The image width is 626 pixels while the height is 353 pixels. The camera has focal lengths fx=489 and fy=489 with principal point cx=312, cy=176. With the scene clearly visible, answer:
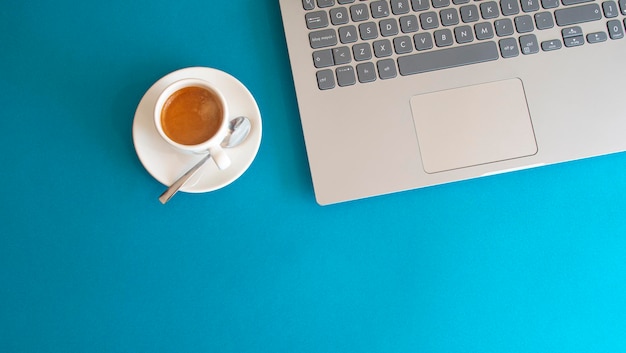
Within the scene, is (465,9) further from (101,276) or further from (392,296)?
(101,276)

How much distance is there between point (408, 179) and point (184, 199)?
289mm

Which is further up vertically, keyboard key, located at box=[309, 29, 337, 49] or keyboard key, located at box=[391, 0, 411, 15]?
keyboard key, located at box=[391, 0, 411, 15]

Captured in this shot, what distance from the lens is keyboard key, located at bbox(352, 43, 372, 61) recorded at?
617 millimetres

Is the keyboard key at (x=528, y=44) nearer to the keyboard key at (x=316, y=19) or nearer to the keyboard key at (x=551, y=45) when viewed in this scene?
the keyboard key at (x=551, y=45)

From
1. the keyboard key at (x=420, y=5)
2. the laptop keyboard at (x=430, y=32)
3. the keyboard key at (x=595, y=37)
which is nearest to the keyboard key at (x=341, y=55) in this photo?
the laptop keyboard at (x=430, y=32)

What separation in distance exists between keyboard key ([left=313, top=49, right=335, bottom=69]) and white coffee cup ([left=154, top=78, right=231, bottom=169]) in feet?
0.42

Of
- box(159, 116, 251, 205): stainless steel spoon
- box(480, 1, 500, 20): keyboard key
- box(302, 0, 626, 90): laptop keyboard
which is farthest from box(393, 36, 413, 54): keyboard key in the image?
box(159, 116, 251, 205): stainless steel spoon

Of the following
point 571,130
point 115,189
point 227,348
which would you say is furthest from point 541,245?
point 115,189

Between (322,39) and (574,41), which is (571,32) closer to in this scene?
(574,41)

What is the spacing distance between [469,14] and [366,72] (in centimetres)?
15

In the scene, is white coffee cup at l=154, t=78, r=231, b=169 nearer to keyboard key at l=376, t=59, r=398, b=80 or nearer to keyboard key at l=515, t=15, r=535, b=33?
keyboard key at l=376, t=59, r=398, b=80

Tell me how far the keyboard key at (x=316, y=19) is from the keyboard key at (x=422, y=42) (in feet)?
0.38

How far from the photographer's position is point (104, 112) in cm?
64

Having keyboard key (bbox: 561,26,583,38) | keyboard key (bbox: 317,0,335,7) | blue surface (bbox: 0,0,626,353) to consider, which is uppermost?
keyboard key (bbox: 317,0,335,7)
